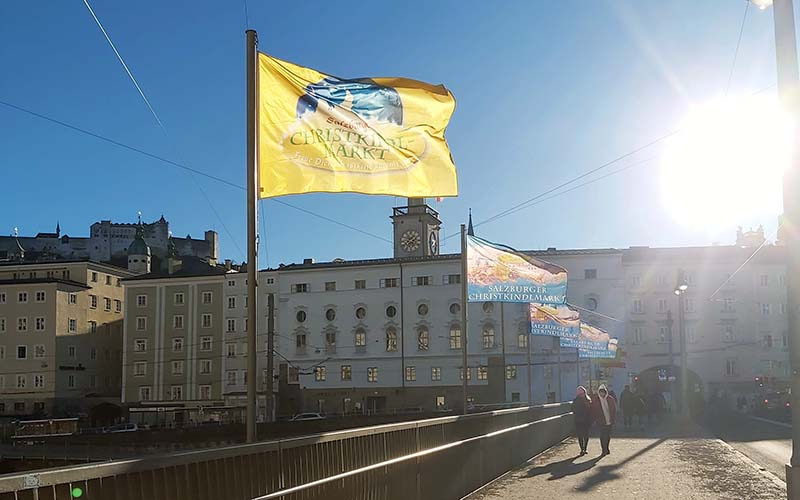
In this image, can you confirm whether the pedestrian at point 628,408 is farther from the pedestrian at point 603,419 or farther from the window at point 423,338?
the window at point 423,338

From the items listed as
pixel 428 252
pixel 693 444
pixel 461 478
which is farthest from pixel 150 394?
pixel 461 478

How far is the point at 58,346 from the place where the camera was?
95.5 m

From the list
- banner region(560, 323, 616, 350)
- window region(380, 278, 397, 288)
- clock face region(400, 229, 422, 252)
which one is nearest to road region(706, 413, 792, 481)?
banner region(560, 323, 616, 350)

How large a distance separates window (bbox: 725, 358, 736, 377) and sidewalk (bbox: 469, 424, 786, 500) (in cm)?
6458

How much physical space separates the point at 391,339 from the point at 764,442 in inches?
2545

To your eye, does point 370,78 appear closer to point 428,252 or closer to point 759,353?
point 759,353

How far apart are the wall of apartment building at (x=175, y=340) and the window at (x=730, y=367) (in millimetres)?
51960

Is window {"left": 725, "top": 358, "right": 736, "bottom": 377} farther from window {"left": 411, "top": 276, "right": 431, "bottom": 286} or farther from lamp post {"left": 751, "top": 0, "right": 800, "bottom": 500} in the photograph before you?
lamp post {"left": 751, "top": 0, "right": 800, "bottom": 500}

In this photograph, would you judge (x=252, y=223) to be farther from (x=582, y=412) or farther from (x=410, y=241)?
(x=410, y=241)

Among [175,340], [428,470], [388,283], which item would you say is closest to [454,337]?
[388,283]

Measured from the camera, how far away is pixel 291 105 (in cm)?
1055

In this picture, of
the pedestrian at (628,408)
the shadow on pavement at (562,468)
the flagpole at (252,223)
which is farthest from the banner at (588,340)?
the flagpole at (252,223)

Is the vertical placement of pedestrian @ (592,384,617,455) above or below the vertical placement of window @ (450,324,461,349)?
below

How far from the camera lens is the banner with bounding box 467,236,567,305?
22391mm
